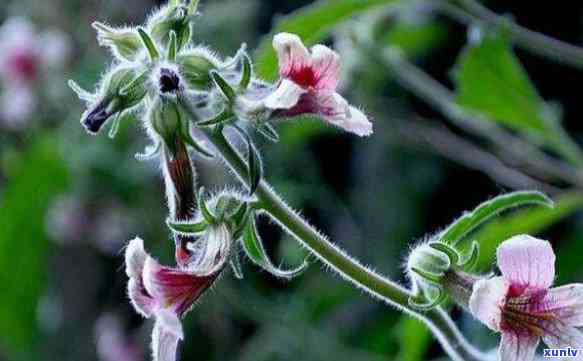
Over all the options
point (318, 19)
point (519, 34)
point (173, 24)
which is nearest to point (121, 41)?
point (173, 24)

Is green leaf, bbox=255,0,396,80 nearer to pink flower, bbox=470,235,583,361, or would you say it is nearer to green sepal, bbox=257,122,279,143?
green sepal, bbox=257,122,279,143

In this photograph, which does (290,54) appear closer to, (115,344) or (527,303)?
(527,303)

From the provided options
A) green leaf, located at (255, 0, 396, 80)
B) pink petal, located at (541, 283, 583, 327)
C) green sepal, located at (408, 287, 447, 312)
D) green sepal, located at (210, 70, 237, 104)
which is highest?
green sepal, located at (210, 70, 237, 104)

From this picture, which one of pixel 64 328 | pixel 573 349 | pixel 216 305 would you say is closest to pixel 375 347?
pixel 216 305

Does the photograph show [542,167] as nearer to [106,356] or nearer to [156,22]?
[156,22]

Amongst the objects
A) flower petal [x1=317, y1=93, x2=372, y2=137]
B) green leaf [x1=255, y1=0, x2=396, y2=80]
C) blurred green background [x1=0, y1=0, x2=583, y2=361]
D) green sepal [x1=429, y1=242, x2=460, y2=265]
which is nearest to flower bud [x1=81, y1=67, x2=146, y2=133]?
flower petal [x1=317, y1=93, x2=372, y2=137]

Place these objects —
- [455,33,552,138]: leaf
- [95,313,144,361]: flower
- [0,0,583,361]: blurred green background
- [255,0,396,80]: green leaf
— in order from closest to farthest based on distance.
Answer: [255,0,396,80]: green leaf < [455,33,552,138]: leaf < [0,0,583,361]: blurred green background < [95,313,144,361]: flower

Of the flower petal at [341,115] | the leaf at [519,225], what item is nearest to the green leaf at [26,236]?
the leaf at [519,225]
